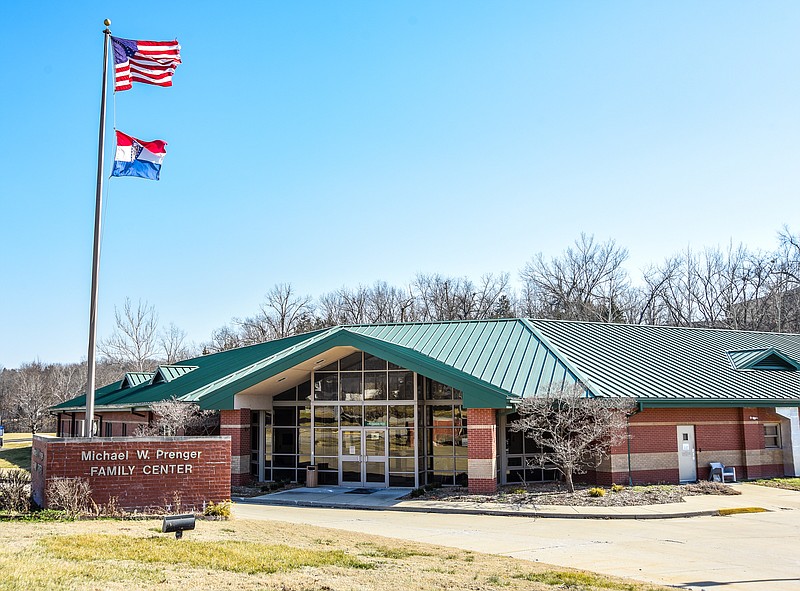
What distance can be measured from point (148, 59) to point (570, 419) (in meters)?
15.0

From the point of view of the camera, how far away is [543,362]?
24500mm

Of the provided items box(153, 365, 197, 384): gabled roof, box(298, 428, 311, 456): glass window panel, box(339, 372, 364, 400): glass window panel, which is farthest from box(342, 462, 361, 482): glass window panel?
box(153, 365, 197, 384): gabled roof

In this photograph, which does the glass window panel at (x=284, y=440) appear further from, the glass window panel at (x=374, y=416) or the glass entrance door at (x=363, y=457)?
the glass window panel at (x=374, y=416)

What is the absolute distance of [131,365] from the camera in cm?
7144

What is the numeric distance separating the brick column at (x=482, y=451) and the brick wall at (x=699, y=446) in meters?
4.03

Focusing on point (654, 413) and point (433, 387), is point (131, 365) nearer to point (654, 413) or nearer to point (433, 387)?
point (433, 387)

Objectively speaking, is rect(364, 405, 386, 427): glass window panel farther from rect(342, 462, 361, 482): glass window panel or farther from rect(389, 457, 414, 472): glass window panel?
rect(342, 462, 361, 482): glass window panel

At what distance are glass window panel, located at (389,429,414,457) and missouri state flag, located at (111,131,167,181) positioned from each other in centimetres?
1222

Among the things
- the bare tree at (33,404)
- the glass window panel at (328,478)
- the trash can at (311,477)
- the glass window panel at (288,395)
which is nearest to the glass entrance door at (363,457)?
the glass window panel at (328,478)

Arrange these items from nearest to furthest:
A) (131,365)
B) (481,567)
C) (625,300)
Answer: (481,567) → (625,300) → (131,365)

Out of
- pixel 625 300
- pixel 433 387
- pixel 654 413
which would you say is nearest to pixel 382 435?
pixel 433 387

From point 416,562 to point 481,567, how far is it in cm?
101

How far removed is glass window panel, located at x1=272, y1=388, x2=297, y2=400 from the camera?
27766 mm

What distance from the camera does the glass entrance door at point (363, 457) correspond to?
2549cm
